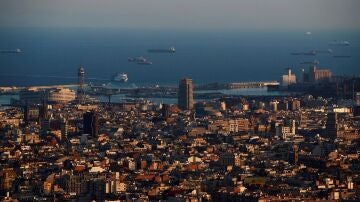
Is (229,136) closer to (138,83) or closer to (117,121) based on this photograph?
(117,121)

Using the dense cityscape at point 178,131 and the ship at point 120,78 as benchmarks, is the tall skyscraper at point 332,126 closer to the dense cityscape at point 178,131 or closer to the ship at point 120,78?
the dense cityscape at point 178,131

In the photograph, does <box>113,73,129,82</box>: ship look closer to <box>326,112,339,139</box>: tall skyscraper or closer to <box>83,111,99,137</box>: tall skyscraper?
<box>326,112,339,139</box>: tall skyscraper

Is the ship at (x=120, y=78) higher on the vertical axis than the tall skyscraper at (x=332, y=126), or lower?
higher

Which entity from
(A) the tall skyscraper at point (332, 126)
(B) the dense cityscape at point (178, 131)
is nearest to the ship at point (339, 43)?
(B) the dense cityscape at point (178, 131)

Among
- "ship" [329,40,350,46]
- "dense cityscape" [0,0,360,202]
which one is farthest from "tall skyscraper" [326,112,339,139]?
"ship" [329,40,350,46]

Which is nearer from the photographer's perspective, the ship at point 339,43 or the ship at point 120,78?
the ship at point 120,78

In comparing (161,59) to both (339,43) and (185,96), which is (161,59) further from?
(185,96)
